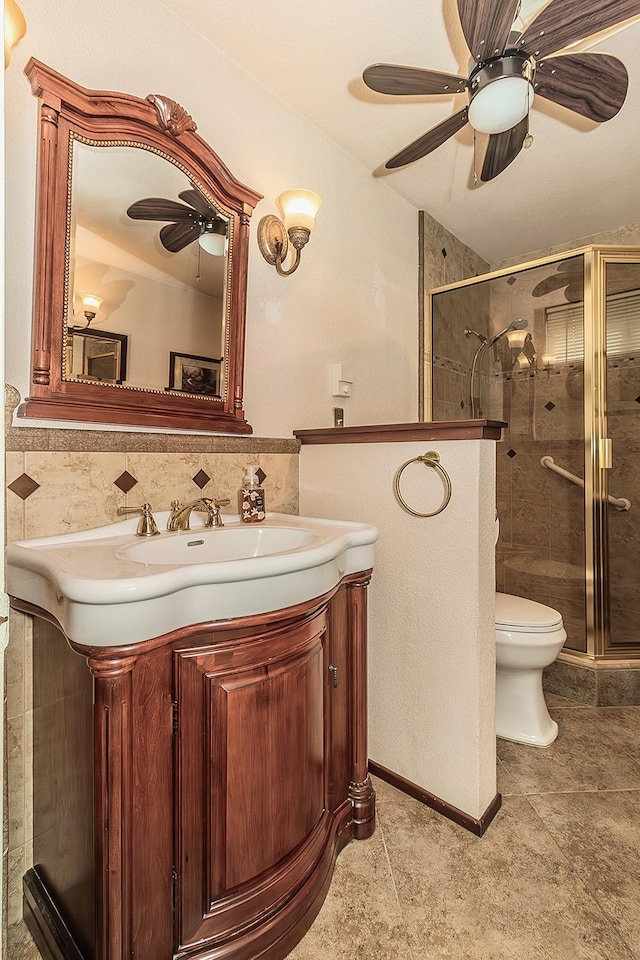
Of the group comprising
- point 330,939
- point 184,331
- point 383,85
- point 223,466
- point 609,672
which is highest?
point 383,85

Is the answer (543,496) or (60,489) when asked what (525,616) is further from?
(60,489)

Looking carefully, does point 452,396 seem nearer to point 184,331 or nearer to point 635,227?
point 635,227

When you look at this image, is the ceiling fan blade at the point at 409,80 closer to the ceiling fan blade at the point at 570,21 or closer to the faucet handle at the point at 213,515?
the ceiling fan blade at the point at 570,21

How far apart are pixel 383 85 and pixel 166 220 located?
79 cm

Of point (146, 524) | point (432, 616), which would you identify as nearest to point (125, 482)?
point (146, 524)

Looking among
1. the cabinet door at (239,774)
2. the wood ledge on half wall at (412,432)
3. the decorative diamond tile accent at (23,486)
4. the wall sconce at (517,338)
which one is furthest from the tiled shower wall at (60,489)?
the wall sconce at (517,338)

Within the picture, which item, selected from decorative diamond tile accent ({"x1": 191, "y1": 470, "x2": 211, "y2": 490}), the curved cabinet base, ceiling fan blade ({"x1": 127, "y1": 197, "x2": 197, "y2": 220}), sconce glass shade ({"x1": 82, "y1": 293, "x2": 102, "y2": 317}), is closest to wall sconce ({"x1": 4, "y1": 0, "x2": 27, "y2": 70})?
ceiling fan blade ({"x1": 127, "y1": 197, "x2": 197, "y2": 220})

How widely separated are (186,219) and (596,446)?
210cm

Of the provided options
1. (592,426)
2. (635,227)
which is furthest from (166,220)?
(635,227)

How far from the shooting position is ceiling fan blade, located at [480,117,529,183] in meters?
1.67

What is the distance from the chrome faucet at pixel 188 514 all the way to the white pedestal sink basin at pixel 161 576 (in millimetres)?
42

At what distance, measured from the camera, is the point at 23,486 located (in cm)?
119

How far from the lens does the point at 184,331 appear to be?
5.06ft

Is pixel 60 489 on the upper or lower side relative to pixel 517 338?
lower
